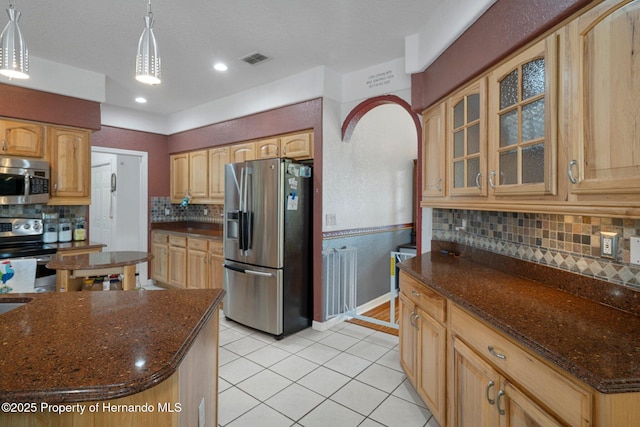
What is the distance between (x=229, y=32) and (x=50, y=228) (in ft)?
9.85

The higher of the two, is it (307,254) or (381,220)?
(381,220)

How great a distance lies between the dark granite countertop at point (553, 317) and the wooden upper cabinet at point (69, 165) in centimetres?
365

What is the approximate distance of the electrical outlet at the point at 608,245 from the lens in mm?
1471

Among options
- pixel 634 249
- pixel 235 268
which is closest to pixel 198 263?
pixel 235 268

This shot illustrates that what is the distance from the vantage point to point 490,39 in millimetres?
1882

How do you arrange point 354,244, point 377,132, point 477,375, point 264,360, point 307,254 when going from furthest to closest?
1. point 377,132
2. point 354,244
3. point 307,254
4. point 264,360
5. point 477,375

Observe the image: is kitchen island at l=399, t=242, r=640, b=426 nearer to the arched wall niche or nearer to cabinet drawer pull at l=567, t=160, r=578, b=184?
cabinet drawer pull at l=567, t=160, r=578, b=184

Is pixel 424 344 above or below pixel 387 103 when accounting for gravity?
below

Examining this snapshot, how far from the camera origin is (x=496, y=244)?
2.30 metres

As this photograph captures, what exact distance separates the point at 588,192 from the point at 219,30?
8.80 feet

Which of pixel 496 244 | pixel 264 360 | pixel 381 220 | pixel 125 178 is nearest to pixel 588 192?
pixel 496 244

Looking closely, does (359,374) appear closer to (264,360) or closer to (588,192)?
(264,360)

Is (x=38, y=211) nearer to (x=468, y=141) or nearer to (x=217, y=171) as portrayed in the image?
(x=217, y=171)

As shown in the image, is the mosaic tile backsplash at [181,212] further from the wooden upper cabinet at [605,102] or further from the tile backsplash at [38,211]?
the wooden upper cabinet at [605,102]
